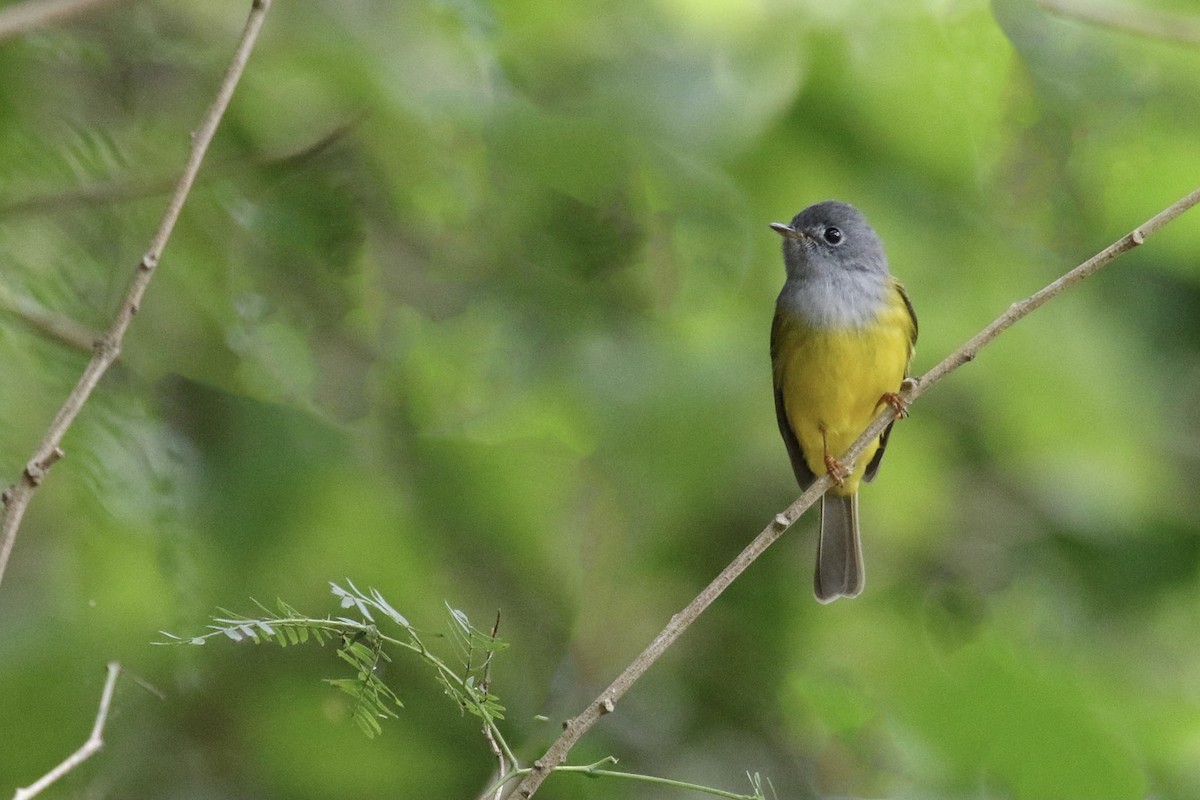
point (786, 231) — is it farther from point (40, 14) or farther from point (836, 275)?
point (40, 14)

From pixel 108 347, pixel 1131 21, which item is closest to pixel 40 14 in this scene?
pixel 108 347

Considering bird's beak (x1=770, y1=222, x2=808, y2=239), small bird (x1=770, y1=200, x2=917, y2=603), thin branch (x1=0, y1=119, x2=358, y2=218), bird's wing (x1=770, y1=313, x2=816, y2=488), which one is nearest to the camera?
thin branch (x1=0, y1=119, x2=358, y2=218)

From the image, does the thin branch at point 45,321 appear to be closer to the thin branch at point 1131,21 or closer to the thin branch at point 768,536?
the thin branch at point 768,536

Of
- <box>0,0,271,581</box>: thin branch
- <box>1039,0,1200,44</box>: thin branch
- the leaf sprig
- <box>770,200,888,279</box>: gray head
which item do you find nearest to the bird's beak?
<box>770,200,888,279</box>: gray head

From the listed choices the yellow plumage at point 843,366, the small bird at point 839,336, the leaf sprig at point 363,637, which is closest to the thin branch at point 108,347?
the leaf sprig at point 363,637

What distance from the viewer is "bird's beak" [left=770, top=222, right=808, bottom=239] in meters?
3.07

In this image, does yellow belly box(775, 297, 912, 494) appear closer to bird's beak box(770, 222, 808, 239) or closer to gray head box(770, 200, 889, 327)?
gray head box(770, 200, 889, 327)

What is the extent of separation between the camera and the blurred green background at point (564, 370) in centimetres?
262

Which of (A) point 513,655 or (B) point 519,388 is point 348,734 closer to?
(A) point 513,655

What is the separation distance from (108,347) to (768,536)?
0.85 m

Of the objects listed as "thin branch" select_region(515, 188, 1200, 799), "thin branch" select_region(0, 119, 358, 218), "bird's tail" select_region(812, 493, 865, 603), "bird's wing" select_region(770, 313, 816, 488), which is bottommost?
"bird's tail" select_region(812, 493, 865, 603)

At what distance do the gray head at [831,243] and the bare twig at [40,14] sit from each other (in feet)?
5.93

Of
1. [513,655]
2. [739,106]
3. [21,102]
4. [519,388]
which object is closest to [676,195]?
[739,106]

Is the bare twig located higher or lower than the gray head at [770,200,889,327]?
higher
